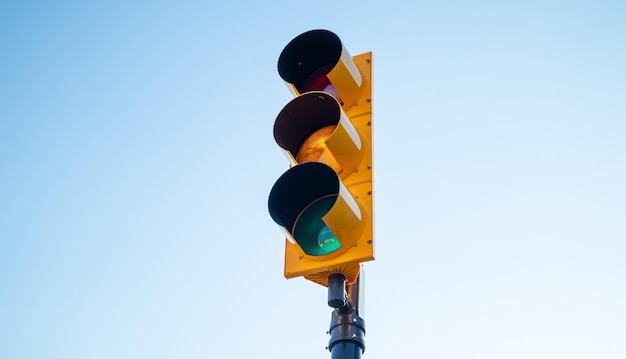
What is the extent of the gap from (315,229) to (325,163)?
0.33 meters

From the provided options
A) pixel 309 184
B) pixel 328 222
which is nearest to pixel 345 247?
pixel 328 222

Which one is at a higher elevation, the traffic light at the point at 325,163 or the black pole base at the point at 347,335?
the traffic light at the point at 325,163

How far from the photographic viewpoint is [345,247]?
10.2ft

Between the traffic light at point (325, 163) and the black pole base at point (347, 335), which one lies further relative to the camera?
the traffic light at point (325, 163)

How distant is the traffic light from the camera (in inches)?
123

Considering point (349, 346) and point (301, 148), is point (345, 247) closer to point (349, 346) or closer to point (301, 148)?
point (349, 346)

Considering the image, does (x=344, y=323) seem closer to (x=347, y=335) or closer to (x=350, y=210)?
(x=347, y=335)

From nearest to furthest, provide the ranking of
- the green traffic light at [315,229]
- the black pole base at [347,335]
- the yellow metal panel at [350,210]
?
1. the black pole base at [347,335]
2. the yellow metal panel at [350,210]
3. the green traffic light at [315,229]

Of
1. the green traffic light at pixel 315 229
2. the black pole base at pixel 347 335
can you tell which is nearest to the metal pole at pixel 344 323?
the black pole base at pixel 347 335

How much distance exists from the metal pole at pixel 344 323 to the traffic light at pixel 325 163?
65mm

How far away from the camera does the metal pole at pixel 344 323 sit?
2912 millimetres

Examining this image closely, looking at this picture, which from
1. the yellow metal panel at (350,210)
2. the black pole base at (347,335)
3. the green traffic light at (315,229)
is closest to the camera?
the black pole base at (347,335)

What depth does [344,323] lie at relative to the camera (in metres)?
3.00

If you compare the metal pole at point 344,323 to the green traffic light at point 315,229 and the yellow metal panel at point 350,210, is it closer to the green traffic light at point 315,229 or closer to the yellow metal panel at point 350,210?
the yellow metal panel at point 350,210
